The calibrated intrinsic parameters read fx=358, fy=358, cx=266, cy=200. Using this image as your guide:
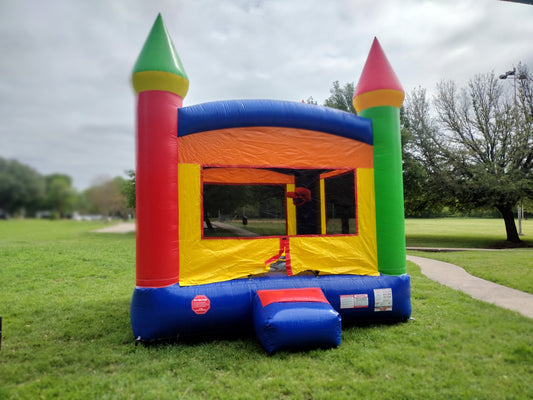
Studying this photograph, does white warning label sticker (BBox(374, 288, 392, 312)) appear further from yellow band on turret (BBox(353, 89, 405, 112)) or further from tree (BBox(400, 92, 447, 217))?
tree (BBox(400, 92, 447, 217))

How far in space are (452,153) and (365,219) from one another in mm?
14085

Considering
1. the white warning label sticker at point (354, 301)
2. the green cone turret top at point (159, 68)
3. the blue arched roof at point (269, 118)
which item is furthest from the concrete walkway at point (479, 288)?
the green cone turret top at point (159, 68)

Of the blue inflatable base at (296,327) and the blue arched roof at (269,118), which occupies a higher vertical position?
the blue arched roof at (269,118)

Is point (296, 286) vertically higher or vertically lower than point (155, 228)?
lower

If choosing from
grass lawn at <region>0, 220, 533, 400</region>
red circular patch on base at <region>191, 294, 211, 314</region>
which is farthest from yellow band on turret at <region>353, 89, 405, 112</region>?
red circular patch on base at <region>191, 294, 211, 314</region>

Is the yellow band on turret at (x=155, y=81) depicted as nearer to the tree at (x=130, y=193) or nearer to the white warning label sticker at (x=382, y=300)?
the white warning label sticker at (x=382, y=300)

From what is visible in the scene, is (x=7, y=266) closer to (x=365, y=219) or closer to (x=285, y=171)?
(x=285, y=171)

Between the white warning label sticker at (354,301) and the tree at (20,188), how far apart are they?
3.63m

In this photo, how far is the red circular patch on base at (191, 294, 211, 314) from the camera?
401cm

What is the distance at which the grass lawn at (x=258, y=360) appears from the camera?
296cm

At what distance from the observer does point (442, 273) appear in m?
8.31

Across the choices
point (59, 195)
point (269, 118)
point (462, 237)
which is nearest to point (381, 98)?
point (269, 118)

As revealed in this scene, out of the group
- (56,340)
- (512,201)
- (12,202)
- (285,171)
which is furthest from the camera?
(512,201)

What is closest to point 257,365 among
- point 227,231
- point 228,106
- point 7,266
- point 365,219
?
point 227,231
